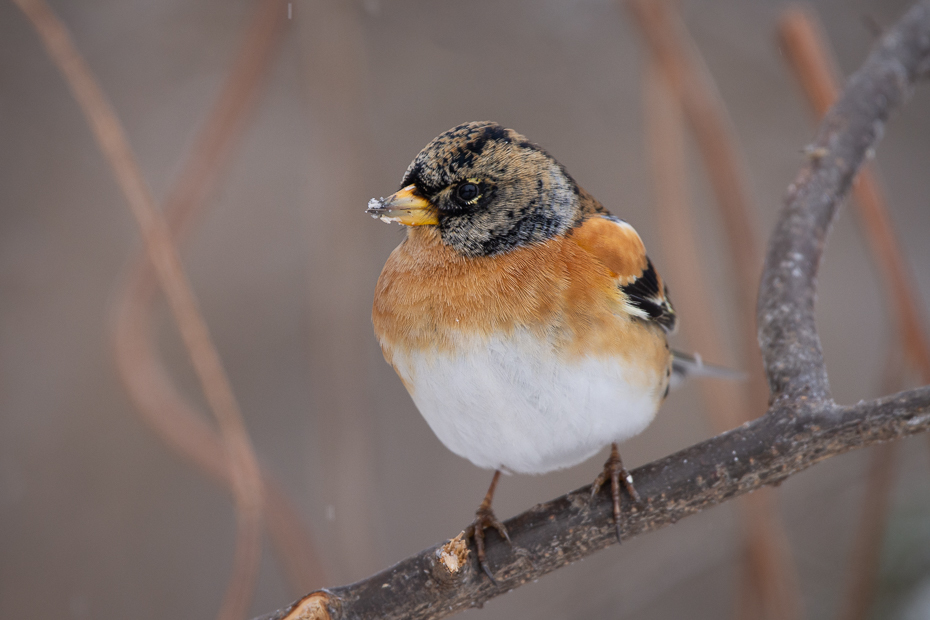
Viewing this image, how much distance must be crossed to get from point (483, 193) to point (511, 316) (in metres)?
0.20

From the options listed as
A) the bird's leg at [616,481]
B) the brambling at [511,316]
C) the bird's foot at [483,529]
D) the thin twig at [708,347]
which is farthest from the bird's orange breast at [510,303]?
the thin twig at [708,347]

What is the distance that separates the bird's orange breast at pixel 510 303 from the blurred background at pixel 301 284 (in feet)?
2.24

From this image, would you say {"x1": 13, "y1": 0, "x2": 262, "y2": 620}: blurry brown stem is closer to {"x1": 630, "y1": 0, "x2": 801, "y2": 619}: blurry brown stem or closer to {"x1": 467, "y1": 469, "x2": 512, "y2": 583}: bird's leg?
{"x1": 467, "y1": 469, "x2": 512, "y2": 583}: bird's leg

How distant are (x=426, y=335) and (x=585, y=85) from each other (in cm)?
199

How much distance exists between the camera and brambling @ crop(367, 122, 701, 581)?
1.06 metres

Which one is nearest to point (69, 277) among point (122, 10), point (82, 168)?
point (82, 168)

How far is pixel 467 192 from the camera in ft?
3.65

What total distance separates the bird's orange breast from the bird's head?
28 mm

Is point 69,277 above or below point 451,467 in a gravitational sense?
above

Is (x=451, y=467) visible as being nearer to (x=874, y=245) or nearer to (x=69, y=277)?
(x=69, y=277)

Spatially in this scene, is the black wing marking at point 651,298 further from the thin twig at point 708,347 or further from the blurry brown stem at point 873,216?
the blurry brown stem at point 873,216

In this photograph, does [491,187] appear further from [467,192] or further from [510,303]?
[510,303]

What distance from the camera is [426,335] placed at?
3.55ft

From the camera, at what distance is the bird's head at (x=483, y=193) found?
1.08 metres
